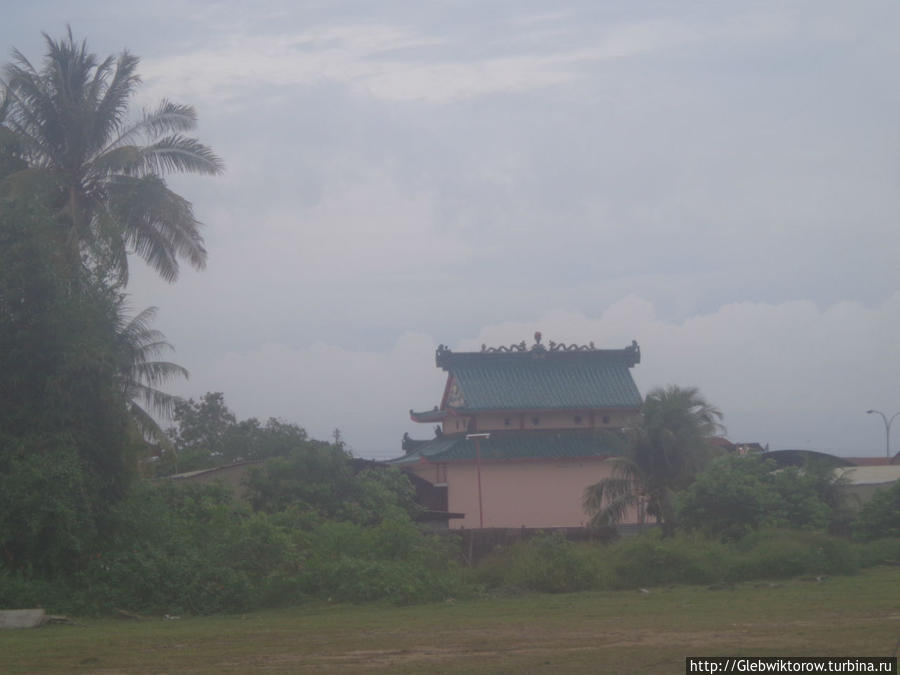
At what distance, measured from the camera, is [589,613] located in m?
17.7

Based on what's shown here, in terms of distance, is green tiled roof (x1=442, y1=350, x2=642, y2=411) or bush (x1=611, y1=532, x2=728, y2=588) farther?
green tiled roof (x1=442, y1=350, x2=642, y2=411)

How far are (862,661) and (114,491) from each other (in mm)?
16435

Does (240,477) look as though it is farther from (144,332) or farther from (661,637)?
(661,637)

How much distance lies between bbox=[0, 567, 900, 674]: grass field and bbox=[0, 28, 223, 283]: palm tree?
470 inches

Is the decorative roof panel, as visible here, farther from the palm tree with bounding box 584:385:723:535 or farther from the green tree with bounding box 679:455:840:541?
the green tree with bounding box 679:455:840:541

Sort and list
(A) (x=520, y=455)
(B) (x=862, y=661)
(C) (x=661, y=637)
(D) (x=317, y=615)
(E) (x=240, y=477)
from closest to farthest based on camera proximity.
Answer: (B) (x=862, y=661) < (C) (x=661, y=637) < (D) (x=317, y=615) < (E) (x=240, y=477) < (A) (x=520, y=455)

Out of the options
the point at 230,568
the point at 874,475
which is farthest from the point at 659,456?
the point at 230,568

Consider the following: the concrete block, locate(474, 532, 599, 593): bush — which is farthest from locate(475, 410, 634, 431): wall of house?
the concrete block

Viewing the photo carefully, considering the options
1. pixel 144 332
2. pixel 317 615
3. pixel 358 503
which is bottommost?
pixel 317 615

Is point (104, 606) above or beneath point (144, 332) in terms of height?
beneath

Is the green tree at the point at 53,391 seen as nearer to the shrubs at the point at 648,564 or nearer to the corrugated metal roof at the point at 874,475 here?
the shrubs at the point at 648,564

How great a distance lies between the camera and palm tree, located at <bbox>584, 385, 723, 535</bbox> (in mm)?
35469

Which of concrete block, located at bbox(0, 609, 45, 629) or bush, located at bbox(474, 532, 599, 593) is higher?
bush, located at bbox(474, 532, 599, 593)

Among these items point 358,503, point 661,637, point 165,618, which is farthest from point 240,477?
point 661,637
